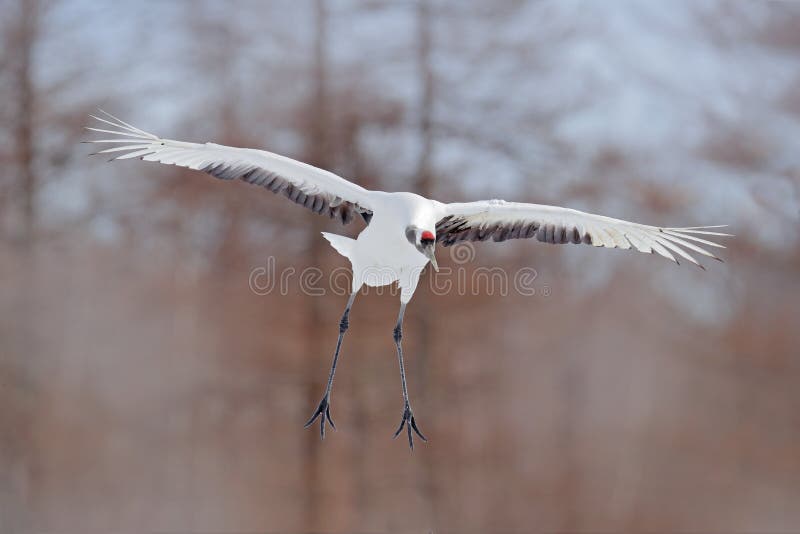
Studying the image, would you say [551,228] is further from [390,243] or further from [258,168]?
[258,168]

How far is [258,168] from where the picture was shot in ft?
8.91

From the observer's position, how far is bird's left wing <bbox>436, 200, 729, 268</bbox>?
2.79 m

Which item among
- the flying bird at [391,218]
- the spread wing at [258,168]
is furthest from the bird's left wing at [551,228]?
the spread wing at [258,168]

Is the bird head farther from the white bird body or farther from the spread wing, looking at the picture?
the spread wing

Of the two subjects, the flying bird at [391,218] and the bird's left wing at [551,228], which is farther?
the bird's left wing at [551,228]

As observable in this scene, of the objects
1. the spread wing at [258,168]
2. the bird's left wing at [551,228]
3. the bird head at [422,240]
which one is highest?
the spread wing at [258,168]

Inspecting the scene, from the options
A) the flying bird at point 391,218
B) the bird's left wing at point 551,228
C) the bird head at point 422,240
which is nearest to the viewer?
the bird head at point 422,240

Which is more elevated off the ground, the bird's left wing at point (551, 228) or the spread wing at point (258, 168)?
the spread wing at point (258, 168)

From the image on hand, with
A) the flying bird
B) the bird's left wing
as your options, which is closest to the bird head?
the flying bird

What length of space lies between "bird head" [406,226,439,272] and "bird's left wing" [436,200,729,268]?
24cm

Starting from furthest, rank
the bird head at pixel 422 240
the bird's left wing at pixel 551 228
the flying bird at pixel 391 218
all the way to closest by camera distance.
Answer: the bird's left wing at pixel 551 228 → the flying bird at pixel 391 218 → the bird head at pixel 422 240

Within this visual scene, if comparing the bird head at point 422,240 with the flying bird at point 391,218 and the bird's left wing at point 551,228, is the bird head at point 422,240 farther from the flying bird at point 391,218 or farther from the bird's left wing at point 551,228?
the bird's left wing at point 551,228

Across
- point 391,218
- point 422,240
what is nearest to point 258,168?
point 391,218

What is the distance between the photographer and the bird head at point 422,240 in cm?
248
